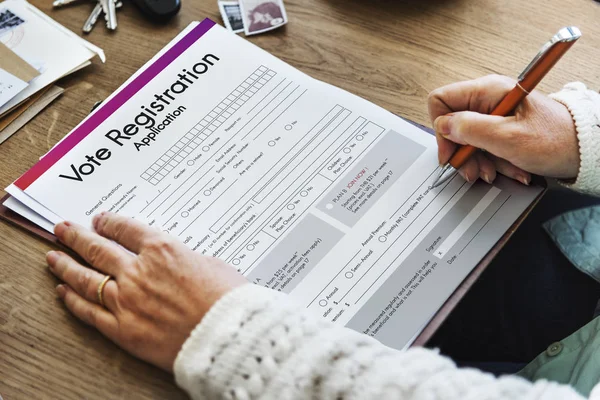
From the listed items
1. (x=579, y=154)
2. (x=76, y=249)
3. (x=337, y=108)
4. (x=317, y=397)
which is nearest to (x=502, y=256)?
(x=579, y=154)

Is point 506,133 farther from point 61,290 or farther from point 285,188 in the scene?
point 61,290

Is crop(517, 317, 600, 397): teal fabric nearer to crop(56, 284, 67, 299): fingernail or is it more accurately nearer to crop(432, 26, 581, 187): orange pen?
crop(432, 26, 581, 187): orange pen

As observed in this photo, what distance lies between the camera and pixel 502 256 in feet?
2.85

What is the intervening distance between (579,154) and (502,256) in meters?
0.25

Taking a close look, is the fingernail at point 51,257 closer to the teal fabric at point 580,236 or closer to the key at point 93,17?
the key at point 93,17

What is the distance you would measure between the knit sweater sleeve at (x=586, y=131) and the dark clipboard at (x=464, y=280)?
0.05 m

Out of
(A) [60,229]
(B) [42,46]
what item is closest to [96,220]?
(A) [60,229]

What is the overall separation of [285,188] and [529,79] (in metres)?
0.29

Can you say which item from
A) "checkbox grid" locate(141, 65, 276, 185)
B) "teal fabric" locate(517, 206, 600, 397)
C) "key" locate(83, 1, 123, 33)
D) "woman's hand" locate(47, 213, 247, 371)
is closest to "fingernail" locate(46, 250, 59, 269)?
"woman's hand" locate(47, 213, 247, 371)

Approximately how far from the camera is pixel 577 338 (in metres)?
0.69

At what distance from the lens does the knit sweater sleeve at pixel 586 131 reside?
66 centimetres

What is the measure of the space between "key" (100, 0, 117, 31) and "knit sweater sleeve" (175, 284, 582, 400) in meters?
0.47

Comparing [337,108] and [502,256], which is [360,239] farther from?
[502,256]

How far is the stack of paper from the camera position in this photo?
73 cm
